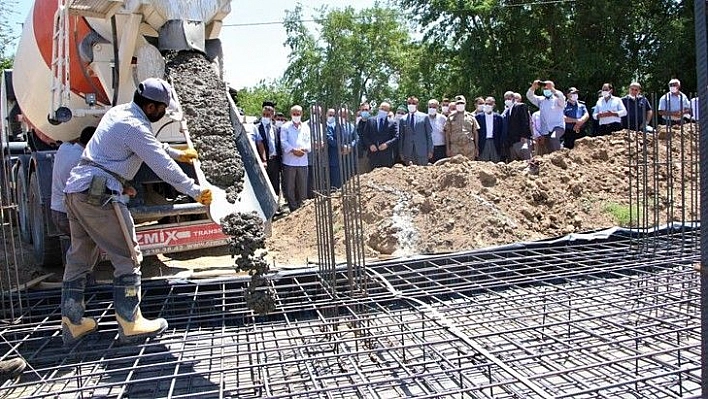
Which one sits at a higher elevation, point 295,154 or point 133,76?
point 133,76

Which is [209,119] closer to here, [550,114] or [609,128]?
[550,114]

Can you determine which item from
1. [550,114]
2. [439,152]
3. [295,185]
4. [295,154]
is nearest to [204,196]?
[295,154]

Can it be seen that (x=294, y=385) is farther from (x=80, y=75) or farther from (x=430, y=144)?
(x=430, y=144)

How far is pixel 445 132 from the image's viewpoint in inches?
442

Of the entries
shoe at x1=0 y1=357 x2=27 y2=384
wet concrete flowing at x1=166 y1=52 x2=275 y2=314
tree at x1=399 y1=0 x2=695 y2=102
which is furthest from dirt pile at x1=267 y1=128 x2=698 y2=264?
tree at x1=399 y1=0 x2=695 y2=102

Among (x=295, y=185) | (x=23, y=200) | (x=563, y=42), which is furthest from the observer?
(x=563, y=42)

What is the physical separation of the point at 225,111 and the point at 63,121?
1.53m

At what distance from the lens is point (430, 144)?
10938 millimetres

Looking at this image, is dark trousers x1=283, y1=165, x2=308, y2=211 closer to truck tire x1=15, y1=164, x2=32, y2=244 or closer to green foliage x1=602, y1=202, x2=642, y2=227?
truck tire x1=15, y1=164, x2=32, y2=244

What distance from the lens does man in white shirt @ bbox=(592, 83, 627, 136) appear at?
445 inches

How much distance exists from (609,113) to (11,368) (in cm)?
1024

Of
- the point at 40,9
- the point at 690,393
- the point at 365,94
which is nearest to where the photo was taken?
the point at 690,393

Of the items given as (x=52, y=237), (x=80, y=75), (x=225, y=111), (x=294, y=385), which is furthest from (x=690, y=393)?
(x=52, y=237)

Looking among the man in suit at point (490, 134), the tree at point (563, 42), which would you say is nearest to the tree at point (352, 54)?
the tree at point (563, 42)
